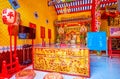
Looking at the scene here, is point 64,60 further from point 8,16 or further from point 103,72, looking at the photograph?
point 8,16

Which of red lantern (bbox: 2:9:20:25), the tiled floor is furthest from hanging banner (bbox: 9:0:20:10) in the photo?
the tiled floor

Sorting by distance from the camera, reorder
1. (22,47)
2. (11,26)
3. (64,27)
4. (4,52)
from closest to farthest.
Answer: (11,26)
(4,52)
(22,47)
(64,27)

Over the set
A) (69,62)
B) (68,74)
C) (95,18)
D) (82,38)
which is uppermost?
(95,18)

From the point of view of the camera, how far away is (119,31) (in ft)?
20.8

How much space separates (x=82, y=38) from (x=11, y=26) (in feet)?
18.0

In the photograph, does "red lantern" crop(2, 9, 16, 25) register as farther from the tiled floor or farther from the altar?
the tiled floor

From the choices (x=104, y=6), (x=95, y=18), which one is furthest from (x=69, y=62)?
(x=104, y=6)

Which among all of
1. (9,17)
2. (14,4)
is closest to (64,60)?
(9,17)

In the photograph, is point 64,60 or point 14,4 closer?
point 64,60

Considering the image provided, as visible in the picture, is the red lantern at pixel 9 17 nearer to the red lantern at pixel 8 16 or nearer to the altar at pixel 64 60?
the red lantern at pixel 8 16

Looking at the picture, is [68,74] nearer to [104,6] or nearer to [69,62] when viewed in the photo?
[69,62]

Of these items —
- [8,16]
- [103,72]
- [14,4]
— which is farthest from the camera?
[14,4]

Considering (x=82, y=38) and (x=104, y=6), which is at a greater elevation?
(x=104, y=6)

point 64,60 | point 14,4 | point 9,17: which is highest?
point 14,4
